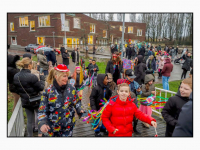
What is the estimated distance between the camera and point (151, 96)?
4.03 m

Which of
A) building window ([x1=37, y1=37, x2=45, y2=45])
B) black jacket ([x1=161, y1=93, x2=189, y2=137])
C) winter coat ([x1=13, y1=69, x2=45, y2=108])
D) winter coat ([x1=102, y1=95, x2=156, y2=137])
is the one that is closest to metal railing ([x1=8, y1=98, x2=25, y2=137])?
winter coat ([x1=13, y1=69, x2=45, y2=108])

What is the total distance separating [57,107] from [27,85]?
104 centimetres

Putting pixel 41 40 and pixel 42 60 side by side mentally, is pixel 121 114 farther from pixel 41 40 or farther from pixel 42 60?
pixel 41 40

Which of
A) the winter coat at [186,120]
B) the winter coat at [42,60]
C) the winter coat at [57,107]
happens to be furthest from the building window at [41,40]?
the winter coat at [186,120]

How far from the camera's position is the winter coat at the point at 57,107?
7.71ft

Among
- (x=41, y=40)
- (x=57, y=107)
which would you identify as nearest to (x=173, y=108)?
(x=57, y=107)

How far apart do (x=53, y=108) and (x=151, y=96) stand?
103 inches

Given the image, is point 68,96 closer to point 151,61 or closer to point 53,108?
point 53,108

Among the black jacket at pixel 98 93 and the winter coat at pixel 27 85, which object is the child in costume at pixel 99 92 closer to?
the black jacket at pixel 98 93

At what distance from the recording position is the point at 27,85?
3.01 metres

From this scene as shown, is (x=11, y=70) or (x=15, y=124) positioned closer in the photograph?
(x=15, y=124)

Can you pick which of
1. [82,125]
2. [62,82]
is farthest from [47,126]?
[82,125]

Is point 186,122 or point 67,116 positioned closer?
point 186,122

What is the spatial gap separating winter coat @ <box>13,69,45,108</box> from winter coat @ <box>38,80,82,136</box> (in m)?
0.78
